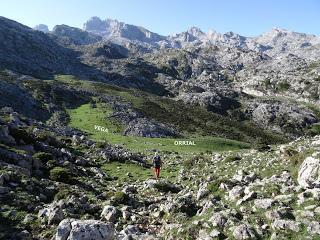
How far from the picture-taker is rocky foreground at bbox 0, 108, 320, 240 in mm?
15766

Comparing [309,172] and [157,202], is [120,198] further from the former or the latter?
[309,172]

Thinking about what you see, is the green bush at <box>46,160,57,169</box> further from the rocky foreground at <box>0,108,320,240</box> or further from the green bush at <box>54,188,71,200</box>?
the green bush at <box>54,188,71,200</box>

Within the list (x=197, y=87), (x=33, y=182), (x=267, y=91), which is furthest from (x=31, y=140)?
(x=267, y=91)

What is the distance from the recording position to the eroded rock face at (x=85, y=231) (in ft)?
49.9

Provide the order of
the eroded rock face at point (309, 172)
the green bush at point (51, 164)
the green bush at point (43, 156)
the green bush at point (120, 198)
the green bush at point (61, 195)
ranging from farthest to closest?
1. the green bush at point (43, 156)
2. the green bush at point (51, 164)
3. the green bush at point (120, 198)
4. the green bush at point (61, 195)
5. the eroded rock face at point (309, 172)

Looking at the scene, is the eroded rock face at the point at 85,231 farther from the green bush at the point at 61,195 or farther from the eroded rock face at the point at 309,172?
the eroded rock face at the point at 309,172

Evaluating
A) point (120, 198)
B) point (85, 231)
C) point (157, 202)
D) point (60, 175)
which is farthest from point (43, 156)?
point (85, 231)

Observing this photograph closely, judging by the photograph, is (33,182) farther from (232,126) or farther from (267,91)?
(267,91)

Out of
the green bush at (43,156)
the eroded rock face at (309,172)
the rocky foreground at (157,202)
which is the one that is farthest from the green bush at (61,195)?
the eroded rock face at (309,172)

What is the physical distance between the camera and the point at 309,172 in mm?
21062

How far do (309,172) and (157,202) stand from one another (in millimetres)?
8700

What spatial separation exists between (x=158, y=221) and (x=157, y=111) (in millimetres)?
89884

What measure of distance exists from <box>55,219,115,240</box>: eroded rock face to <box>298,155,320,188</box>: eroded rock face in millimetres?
9853

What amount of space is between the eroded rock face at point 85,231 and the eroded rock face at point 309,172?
32.3 ft
